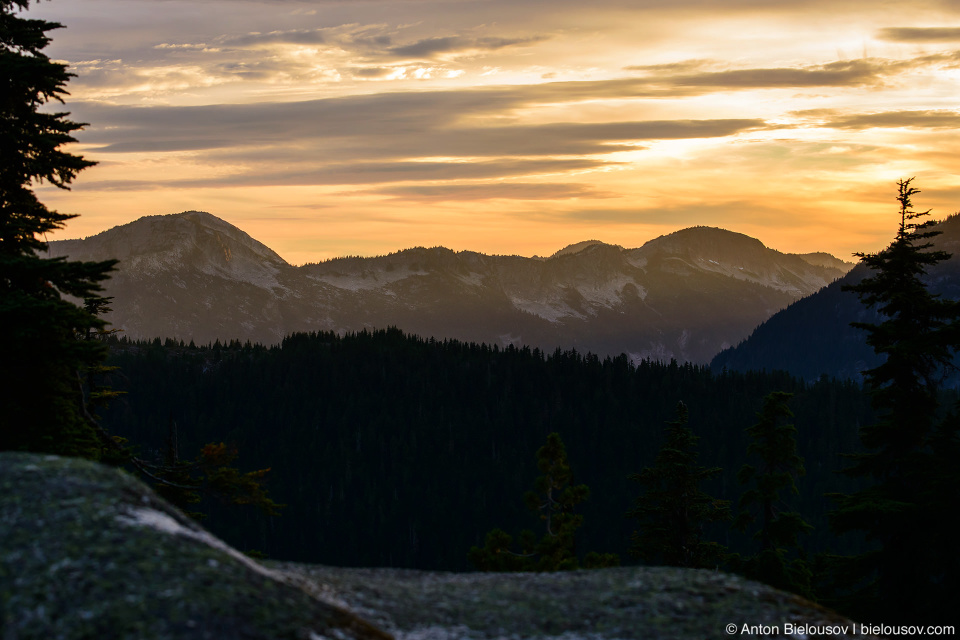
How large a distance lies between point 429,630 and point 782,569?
25658 mm

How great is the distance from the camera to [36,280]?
27.8 meters

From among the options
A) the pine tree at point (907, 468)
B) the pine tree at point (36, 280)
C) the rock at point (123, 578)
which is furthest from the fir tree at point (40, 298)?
the pine tree at point (907, 468)

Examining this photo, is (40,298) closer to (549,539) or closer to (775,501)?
(549,539)

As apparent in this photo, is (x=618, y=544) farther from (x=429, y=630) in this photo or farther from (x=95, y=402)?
(x=429, y=630)

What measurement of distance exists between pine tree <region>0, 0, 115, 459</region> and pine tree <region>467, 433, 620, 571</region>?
16.8m

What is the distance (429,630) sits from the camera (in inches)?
786

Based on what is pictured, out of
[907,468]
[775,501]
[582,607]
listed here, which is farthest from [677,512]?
[582,607]

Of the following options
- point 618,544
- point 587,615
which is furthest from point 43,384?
point 618,544

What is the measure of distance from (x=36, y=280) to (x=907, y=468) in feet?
104

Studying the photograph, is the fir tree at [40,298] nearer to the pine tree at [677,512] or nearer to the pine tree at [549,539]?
the pine tree at [549,539]

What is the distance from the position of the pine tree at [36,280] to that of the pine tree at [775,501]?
2979cm

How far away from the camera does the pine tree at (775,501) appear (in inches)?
1588

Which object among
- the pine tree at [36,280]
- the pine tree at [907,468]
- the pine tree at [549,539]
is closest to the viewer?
the pine tree at [36,280]

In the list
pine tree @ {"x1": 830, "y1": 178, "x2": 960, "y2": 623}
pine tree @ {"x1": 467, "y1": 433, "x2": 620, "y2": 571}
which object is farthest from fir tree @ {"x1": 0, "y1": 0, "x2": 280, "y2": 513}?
pine tree @ {"x1": 830, "y1": 178, "x2": 960, "y2": 623}
